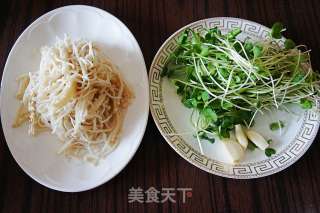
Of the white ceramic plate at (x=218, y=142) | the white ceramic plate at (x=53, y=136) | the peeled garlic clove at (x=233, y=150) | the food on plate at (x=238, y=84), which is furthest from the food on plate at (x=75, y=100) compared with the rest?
the peeled garlic clove at (x=233, y=150)

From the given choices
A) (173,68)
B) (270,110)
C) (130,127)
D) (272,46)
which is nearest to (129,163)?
(130,127)

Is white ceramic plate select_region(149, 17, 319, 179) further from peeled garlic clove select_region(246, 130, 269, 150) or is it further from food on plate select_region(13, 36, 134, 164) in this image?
food on plate select_region(13, 36, 134, 164)

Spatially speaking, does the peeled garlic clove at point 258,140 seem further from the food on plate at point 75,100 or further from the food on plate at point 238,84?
the food on plate at point 75,100

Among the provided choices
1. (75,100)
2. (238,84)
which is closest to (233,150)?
(238,84)

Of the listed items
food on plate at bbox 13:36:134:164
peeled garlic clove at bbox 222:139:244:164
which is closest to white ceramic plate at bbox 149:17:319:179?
peeled garlic clove at bbox 222:139:244:164

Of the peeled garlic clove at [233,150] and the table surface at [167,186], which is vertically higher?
the peeled garlic clove at [233,150]
